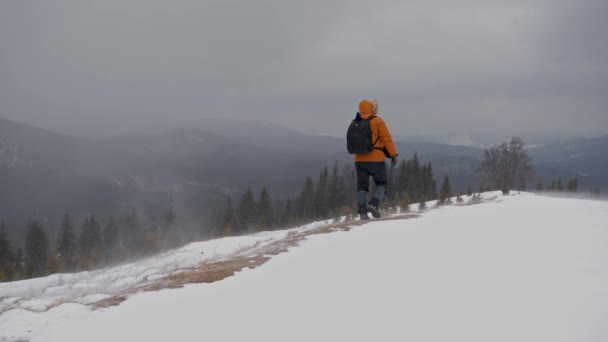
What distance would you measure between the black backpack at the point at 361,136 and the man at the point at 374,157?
10cm

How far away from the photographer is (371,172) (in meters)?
8.79

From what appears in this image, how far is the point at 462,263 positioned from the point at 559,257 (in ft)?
4.18

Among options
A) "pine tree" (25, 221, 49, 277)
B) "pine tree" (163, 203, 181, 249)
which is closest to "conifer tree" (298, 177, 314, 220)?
"pine tree" (163, 203, 181, 249)

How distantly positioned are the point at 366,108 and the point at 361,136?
84 centimetres

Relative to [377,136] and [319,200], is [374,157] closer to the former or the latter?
[377,136]

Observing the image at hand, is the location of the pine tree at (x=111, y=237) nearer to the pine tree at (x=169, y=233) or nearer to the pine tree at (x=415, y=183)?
the pine tree at (x=169, y=233)

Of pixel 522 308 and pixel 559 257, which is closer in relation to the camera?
pixel 522 308

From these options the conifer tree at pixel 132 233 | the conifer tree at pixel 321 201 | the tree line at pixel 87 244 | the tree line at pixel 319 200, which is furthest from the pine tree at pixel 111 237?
the conifer tree at pixel 321 201

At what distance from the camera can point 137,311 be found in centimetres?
330

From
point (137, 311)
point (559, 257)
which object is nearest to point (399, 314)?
point (137, 311)

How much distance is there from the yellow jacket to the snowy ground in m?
3.56

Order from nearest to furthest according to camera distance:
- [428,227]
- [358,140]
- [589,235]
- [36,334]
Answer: [36,334] → [589,235] → [428,227] → [358,140]

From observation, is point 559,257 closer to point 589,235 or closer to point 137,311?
point 589,235

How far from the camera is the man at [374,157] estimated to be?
27.9ft
